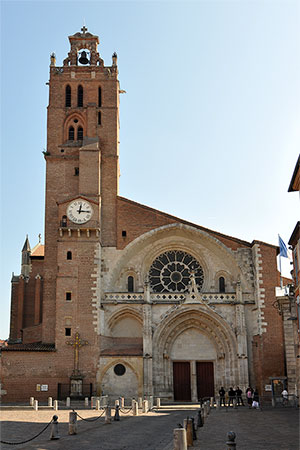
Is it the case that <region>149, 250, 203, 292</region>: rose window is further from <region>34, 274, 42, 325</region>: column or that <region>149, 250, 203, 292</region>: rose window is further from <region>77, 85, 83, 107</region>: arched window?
<region>77, 85, 83, 107</region>: arched window

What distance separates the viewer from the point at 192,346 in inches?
1398

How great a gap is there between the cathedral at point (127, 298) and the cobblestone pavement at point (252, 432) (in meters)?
11.1

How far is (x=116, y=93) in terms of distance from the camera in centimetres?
4084

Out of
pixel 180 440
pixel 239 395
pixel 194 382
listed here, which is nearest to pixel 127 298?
pixel 194 382

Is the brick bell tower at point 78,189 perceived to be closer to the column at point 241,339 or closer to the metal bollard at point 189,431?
the column at point 241,339

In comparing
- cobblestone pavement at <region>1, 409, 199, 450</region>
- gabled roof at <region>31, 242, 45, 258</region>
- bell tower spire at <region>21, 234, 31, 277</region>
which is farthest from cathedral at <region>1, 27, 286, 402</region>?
gabled roof at <region>31, 242, 45, 258</region>

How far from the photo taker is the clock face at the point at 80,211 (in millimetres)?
36000

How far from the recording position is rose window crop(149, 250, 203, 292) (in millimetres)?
37031

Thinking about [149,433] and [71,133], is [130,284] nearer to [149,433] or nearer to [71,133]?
[71,133]

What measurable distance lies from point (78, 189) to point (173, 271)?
27.7 feet

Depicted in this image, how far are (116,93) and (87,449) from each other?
31243mm

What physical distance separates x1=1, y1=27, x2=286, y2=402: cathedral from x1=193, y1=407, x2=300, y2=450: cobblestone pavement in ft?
36.5

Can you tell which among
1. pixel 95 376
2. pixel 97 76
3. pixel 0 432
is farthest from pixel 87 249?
pixel 0 432

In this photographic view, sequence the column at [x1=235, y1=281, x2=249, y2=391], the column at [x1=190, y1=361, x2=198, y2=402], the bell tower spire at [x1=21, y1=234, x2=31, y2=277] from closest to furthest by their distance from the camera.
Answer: the column at [x1=235, y1=281, x2=249, y2=391], the column at [x1=190, y1=361, x2=198, y2=402], the bell tower spire at [x1=21, y1=234, x2=31, y2=277]
